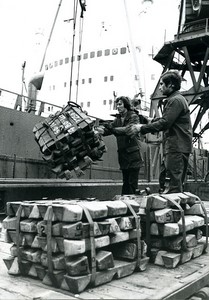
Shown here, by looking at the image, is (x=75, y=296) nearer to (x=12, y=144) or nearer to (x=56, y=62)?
(x=12, y=144)

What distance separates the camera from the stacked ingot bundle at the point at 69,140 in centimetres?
489

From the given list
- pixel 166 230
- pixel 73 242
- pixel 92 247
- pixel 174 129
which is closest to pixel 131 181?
pixel 174 129

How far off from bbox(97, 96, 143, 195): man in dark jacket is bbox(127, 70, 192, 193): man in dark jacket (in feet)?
2.73

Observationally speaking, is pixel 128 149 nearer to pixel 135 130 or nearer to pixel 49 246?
pixel 135 130

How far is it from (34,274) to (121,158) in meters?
2.44

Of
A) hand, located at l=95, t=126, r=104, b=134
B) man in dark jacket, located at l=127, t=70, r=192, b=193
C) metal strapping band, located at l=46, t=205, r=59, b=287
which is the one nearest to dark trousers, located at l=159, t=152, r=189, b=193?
man in dark jacket, located at l=127, t=70, r=192, b=193

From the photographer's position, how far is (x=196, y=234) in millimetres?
3504

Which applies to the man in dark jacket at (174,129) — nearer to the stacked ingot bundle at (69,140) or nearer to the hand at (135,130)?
the hand at (135,130)

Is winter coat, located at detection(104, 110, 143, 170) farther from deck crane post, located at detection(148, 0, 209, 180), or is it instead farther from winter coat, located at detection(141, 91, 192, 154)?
deck crane post, located at detection(148, 0, 209, 180)

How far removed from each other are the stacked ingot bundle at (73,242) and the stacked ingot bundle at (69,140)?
2251mm

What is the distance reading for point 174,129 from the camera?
12.2 ft

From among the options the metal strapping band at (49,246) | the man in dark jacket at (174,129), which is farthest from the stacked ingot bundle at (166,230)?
the metal strapping band at (49,246)

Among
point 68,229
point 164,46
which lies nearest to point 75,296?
point 68,229

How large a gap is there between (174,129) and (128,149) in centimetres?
106
